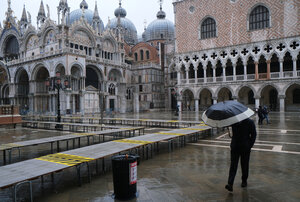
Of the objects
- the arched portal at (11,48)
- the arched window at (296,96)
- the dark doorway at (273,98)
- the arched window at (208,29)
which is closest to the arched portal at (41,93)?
the arched portal at (11,48)

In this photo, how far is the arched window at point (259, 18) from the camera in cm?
3469

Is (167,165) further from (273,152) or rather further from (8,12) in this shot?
(8,12)

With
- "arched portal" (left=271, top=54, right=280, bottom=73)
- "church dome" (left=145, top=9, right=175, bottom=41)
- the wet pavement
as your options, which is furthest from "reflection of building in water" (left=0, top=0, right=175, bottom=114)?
the wet pavement

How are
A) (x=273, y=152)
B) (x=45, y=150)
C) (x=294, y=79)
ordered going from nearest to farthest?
(x=273, y=152) < (x=45, y=150) < (x=294, y=79)

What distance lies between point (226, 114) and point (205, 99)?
39.9m

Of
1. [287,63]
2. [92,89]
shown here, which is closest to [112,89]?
[92,89]

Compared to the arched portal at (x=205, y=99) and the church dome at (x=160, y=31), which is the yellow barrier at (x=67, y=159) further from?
the church dome at (x=160, y=31)

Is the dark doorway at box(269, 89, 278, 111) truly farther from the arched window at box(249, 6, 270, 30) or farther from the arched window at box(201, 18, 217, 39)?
the arched window at box(201, 18, 217, 39)

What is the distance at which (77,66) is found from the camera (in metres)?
38.0

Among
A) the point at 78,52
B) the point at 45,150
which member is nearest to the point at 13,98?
the point at 78,52

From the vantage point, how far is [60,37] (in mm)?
37406

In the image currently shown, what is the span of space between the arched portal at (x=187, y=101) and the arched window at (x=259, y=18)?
15.3 metres

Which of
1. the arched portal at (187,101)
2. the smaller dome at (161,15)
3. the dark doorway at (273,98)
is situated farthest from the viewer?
the smaller dome at (161,15)

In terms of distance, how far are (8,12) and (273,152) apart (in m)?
59.4
